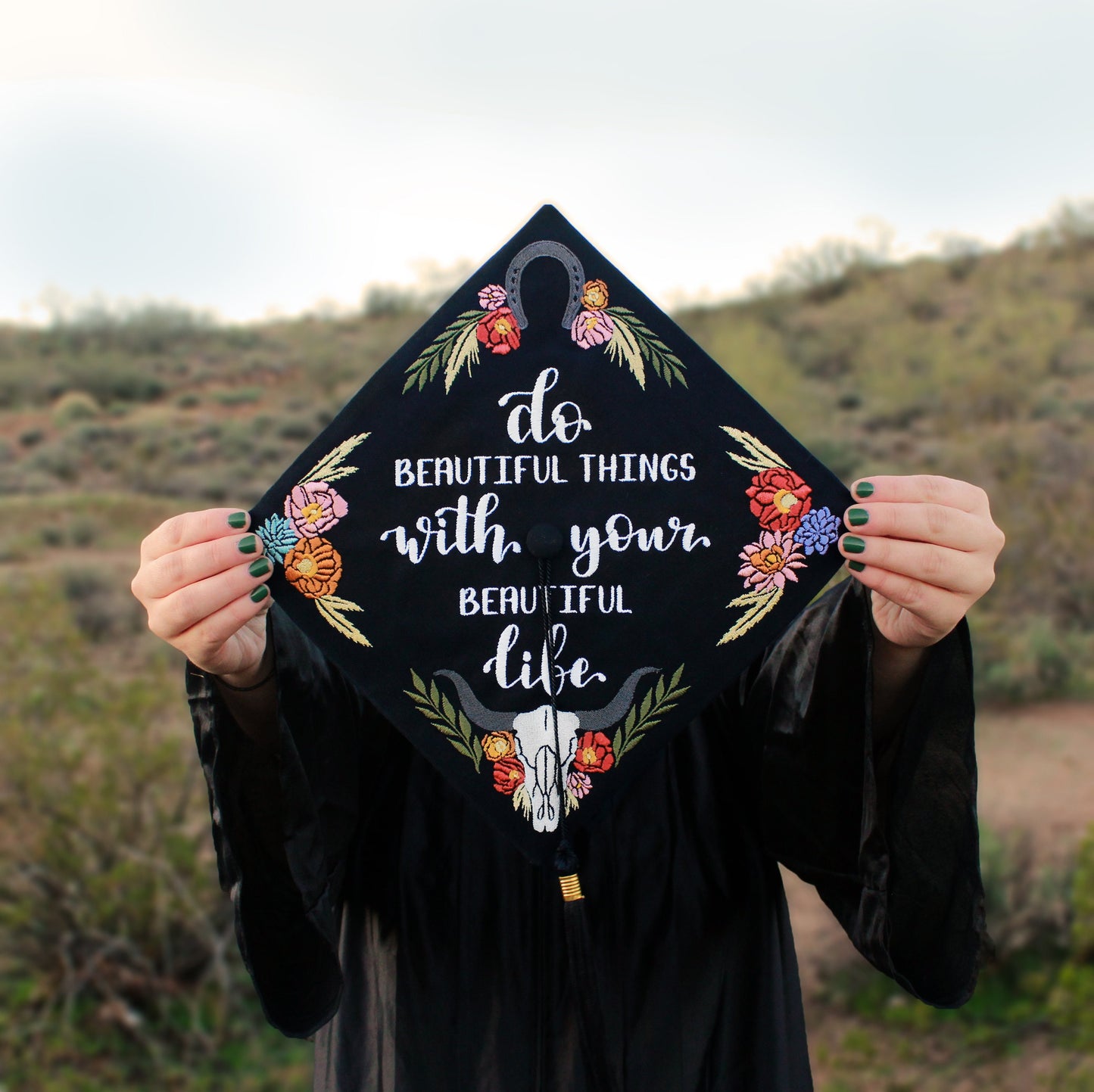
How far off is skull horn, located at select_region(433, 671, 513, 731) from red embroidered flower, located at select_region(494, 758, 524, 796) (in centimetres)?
Answer: 6

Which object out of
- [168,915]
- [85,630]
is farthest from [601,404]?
[85,630]

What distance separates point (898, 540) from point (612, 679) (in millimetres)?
530

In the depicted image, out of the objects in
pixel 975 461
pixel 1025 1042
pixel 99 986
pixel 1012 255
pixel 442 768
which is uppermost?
pixel 1012 255

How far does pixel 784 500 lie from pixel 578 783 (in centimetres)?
60

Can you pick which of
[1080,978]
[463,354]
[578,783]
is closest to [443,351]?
[463,354]

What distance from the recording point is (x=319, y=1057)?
1834mm

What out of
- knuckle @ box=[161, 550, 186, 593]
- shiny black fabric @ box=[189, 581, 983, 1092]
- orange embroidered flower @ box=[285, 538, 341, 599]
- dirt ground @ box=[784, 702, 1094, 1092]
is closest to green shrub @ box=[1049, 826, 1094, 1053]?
dirt ground @ box=[784, 702, 1094, 1092]

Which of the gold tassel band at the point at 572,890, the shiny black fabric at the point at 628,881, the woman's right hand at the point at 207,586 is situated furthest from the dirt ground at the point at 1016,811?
the woman's right hand at the point at 207,586

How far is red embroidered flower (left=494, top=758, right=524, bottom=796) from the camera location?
5.48 ft

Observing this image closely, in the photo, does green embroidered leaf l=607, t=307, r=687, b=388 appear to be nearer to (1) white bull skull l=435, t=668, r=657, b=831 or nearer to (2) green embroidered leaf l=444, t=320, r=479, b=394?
(2) green embroidered leaf l=444, t=320, r=479, b=394

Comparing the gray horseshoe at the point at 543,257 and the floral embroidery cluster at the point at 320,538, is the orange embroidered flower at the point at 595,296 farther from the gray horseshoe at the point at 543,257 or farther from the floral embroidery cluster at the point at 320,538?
the floral embroidery cluster at the point at 320,538

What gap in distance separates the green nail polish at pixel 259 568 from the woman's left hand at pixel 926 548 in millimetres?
888

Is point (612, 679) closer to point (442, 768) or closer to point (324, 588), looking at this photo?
point (442, 768)

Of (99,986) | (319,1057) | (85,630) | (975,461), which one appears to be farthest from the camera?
(975,461)
